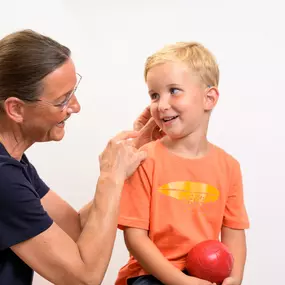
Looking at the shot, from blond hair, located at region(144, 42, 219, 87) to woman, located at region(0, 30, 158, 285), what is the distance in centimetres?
26

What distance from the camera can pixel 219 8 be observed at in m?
2.30

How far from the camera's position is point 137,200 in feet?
4.82

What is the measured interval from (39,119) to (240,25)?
127 centimetres

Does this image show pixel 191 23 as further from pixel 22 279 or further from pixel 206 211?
pixel 22 279

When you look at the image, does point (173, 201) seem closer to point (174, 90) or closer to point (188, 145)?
point (188, 145)

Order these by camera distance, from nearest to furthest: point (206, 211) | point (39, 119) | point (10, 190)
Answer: point (10, 190) → point (39, 119) → point (206, 211)

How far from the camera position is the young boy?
145 cm

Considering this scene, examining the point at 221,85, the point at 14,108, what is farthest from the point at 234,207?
the point at 221,85

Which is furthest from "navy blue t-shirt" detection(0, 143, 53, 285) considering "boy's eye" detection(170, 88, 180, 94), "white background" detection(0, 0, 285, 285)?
"white background" detection(0, 0, 285, 285)

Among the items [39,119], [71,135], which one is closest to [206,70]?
[39,119]

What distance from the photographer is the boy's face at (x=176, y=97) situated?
4.79ft

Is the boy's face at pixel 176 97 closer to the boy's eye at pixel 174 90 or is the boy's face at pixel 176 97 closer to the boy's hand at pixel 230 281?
the boy's eye at pixel 174 90

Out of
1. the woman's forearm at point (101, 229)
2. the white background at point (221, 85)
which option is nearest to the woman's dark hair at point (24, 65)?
the woman's forearm at point (101, 229)

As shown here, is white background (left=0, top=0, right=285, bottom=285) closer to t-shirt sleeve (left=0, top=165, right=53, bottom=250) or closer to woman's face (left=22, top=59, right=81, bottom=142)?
woman's face (left=22, top=59, right=81, bottom=142)
